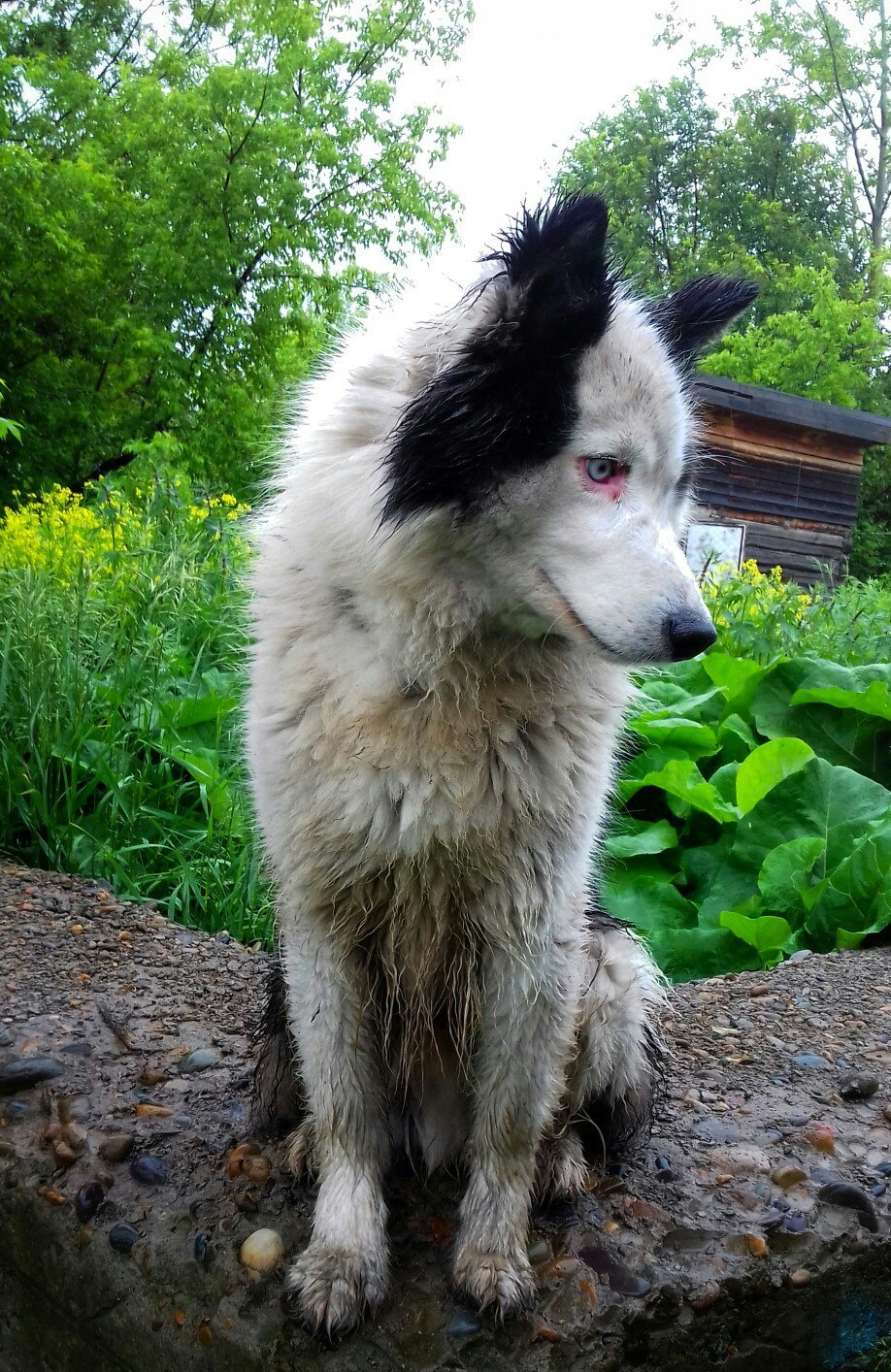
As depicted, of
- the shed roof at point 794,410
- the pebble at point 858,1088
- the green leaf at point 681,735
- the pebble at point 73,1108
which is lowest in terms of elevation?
the pebble at point 73,1108

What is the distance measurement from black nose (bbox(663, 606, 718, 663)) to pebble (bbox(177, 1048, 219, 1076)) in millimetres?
1648

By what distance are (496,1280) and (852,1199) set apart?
783 mm

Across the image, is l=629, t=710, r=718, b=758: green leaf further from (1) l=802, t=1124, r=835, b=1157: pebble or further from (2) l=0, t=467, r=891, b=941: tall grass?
(1) l=802, t=1124, r=835, b=1157: pebble

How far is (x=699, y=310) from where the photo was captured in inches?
77.8

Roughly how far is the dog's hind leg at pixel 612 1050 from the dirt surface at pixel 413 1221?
0.10 meters

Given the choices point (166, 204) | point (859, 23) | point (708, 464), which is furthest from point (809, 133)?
point (708, 464)

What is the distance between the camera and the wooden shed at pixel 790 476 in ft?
43.1

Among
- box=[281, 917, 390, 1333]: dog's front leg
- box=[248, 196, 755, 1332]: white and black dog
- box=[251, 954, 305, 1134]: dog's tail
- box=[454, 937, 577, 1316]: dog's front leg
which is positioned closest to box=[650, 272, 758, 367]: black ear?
box=[248, 196, 755, 1332]: white and black dog

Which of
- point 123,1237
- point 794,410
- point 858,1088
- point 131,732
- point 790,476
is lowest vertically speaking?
point 123,1237

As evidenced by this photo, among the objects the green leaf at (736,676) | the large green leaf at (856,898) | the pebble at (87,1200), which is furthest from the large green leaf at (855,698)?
the pebble at (87,1200)

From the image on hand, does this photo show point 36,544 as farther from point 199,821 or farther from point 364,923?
point 364,923

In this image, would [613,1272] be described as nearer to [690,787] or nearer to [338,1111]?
[338,1111]

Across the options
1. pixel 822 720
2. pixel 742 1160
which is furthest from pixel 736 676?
pixel 742 1160

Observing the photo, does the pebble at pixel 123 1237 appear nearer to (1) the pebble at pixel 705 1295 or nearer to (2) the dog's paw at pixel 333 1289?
(2) the dog's paw at pixel 333 1289
